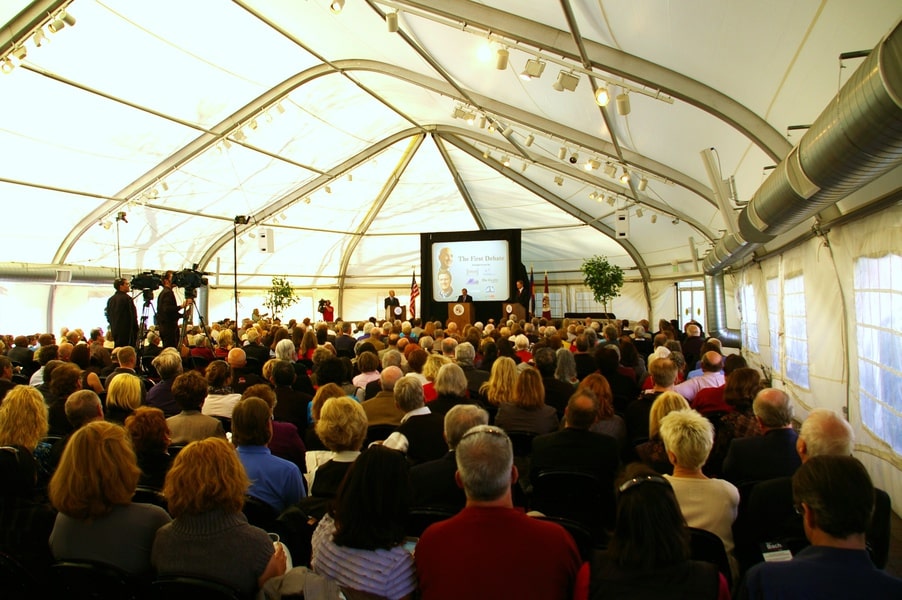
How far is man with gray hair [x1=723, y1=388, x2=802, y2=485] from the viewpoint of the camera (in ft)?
10.1

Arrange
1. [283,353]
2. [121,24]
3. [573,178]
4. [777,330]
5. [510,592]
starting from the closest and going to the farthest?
1. [510,592]
2. [283,353]
3. [121,24]
4. [777,330]
5. [573,178]

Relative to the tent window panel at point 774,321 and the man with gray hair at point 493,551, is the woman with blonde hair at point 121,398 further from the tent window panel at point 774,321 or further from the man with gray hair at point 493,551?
the tent window panel at point 774,321

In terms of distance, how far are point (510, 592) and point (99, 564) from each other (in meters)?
1.44

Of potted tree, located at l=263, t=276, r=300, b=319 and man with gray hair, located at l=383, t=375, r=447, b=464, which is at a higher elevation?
potted tree, located at l=263, t=276, r=300, b=319

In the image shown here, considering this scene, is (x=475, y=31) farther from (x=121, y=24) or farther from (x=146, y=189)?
(x=146, y=189)

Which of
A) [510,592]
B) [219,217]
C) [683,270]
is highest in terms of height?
[219,217]

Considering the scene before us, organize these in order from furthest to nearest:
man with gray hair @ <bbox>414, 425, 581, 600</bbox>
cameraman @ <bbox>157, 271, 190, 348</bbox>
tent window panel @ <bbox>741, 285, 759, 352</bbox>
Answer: tent window panel @ <bbox>741, 285, 759, 352</bbox>, cameraman @ <bbox>157, 271, 190, 348</bbox>, man with gray hair @ <bbox>414, 425, 581, 600</bbox>

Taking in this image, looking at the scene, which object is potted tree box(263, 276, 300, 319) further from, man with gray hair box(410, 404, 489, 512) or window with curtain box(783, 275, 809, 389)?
man with gray hair box(410, 404, 489, 512)

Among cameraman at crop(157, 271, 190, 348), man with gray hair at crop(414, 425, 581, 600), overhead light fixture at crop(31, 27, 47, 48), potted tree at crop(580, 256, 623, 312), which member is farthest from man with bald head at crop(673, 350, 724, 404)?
potted tree at crop(580, 256, 623, 312)

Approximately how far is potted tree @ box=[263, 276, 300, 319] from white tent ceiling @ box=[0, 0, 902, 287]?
92cm

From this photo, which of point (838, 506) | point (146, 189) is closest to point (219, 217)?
point (146, 189)

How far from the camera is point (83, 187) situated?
1357 cm

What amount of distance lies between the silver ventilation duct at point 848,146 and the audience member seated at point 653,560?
7.40 feet

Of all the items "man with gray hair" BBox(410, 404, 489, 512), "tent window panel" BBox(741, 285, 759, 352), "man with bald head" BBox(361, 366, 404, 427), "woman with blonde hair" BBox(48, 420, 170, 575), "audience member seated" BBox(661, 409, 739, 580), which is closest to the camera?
"woman with blonde hair" BBox(48, 420, 170, 575)
